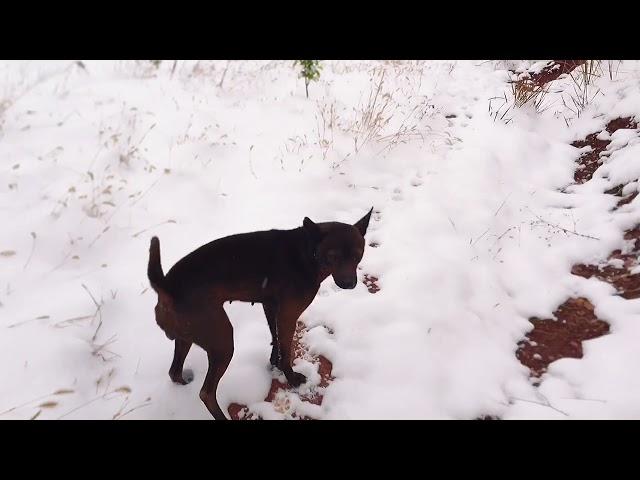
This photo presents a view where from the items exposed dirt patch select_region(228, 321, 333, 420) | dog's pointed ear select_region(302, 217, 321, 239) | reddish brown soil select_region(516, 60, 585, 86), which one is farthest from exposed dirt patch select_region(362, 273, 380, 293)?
reddish brown soil select_region(516, 60, 585, 86)

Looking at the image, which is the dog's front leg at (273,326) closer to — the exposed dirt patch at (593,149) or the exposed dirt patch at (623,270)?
the exposed dirt patch at (623,270)

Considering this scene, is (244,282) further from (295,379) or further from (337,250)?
(295,379)

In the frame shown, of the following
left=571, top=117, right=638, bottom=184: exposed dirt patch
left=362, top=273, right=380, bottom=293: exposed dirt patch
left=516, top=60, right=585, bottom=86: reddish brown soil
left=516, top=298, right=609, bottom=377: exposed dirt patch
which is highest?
left=516, top=60, right=585, bottom=86: reddish brown soil

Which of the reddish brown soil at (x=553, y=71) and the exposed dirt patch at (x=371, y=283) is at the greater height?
the reddish brown soil at (x=553, y=71)

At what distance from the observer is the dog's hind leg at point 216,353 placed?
91.4 inches

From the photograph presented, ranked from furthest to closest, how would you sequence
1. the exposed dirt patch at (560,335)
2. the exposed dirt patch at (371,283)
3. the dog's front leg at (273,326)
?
the exposed dirt patch at (371,283), the exposed dirt patch at (560,335), the dog's front leg at (273,326)

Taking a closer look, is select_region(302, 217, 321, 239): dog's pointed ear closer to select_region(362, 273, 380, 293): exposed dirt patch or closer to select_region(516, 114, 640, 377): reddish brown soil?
select_region(362, 273, 380, 293): exposed dirt patch

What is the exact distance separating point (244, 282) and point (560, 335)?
2.30 metres

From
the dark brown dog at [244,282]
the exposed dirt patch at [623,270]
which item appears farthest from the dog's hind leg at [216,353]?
the exposed dirt patch at [623,270]

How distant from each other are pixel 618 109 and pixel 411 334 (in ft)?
14.1

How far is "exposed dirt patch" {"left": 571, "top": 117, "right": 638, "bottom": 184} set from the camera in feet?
14.9

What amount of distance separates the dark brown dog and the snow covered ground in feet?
1.32
